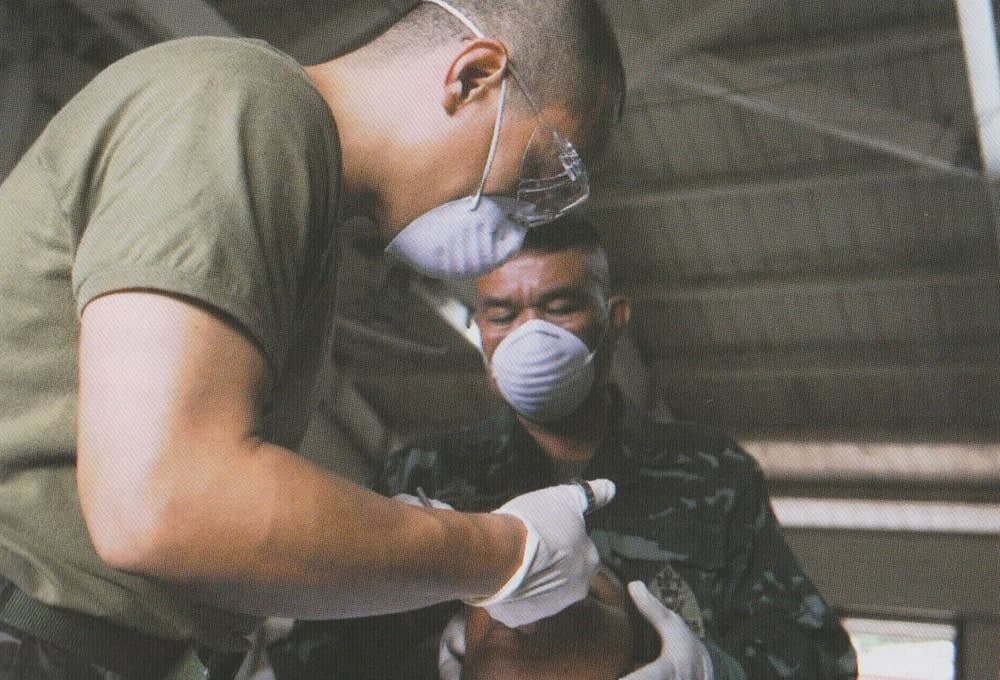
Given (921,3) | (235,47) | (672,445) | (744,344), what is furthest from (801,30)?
(235,47)

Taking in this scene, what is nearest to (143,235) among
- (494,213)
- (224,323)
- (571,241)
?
(224,323)

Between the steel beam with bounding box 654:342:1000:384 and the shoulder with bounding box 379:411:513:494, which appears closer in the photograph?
the shoulder with bounding box 379:411:513:494

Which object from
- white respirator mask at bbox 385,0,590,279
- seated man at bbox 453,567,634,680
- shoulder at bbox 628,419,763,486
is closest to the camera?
white respirator mask at bbox 385,0,590,279

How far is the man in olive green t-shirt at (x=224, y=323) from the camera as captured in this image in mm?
654

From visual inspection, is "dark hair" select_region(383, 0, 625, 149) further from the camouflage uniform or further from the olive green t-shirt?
the camouflage uniform

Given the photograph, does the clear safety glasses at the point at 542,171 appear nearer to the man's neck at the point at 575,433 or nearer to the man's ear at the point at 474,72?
the man's ear at the point at 474,72

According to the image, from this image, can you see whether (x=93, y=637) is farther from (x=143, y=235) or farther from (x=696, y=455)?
(x=696, y=455)

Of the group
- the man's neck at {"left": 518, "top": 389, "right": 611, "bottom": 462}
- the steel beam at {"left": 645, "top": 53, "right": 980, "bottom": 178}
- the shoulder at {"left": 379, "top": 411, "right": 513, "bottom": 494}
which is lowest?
the steel beam at {"left": 645, "top": 53, "right": 980, "bottom": 178}

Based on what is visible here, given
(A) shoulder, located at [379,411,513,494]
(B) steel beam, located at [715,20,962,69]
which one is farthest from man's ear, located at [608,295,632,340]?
(B) steel beam, located at [715,20,962,69]

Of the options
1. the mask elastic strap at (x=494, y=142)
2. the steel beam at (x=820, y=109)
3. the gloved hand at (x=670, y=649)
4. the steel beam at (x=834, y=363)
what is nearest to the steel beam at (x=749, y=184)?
the steel beam at (x=820, y=109)

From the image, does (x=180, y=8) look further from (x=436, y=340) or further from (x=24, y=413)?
(x=24, y=413)

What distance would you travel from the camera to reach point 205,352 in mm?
659

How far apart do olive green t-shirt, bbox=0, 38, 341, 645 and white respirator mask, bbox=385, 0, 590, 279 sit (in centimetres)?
19

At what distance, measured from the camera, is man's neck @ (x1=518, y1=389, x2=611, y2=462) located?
5.49 feet
